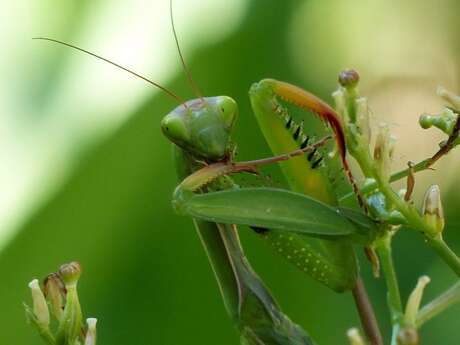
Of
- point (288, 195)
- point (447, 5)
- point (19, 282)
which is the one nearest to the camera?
point (288, 195)

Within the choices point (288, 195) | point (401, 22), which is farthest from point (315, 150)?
point (401, 22)

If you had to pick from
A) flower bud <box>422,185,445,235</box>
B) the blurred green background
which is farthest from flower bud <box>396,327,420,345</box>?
the blurred green background

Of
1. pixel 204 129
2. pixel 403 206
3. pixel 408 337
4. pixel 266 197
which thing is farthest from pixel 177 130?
pixel 408 337

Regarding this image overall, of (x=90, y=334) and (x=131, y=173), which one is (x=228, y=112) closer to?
(x=90, y=334)

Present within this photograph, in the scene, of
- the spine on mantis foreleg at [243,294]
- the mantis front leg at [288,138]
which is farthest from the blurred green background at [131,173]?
the mantis front leg at [288,138]

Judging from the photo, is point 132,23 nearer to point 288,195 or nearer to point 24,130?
point 24,130

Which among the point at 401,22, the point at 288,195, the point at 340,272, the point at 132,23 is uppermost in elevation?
the point at 132,23
